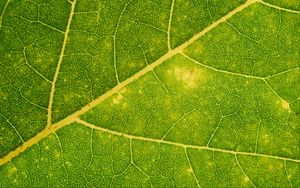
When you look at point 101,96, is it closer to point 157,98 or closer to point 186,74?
point 157,98

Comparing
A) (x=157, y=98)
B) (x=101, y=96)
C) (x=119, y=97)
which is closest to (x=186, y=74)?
(x=157, y=98)

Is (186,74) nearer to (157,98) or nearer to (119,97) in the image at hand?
(157,98)

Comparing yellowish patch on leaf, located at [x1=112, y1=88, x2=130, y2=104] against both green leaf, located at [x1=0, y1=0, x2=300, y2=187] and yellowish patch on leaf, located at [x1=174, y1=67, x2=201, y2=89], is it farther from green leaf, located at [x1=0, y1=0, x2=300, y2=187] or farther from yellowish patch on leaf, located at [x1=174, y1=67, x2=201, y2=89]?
yellowish patch on leaf, located at [x1=174, y1=67, x2=201, y2=89]

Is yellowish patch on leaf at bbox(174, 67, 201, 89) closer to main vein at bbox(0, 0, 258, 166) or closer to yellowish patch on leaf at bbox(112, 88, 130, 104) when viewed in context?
main vein at bbox(0, 0, 258, 166)

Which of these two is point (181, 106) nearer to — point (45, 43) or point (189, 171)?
point (189, 171)

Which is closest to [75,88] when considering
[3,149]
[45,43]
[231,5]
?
[45,43]

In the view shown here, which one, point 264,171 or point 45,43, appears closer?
point 45,43

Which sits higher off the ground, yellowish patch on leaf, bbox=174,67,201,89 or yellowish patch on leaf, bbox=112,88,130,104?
yellowish patch on leaf, bbox=174,67,201,89

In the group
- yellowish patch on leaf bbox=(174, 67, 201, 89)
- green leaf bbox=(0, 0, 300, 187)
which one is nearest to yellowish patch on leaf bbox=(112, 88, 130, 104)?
green leaf bbox=(0, 0, 300, 187)
